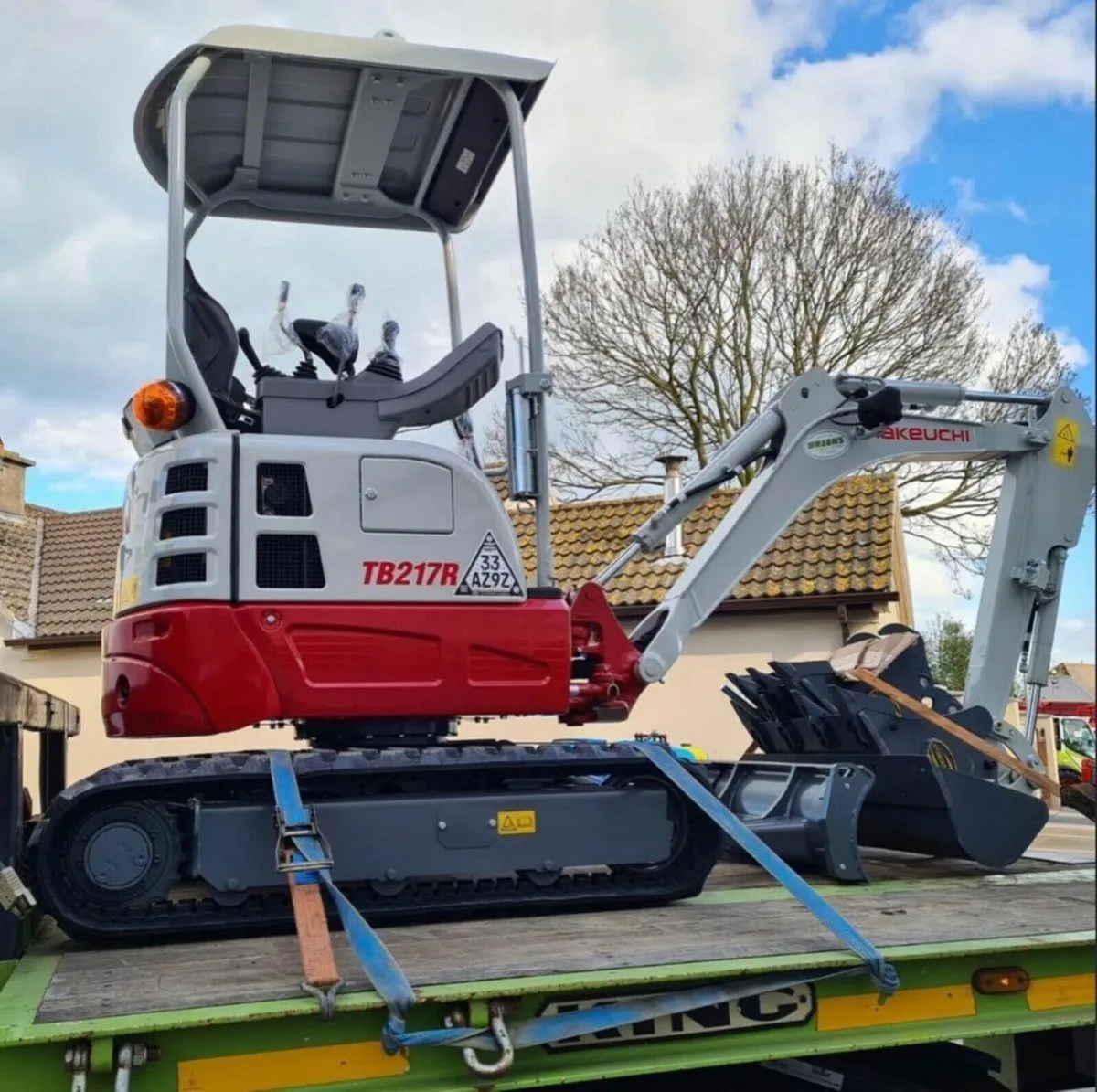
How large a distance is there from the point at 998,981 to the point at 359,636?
2.20 metres

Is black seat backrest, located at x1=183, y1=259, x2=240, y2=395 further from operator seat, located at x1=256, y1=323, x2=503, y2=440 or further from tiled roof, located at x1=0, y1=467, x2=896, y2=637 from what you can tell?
tiled roof, located at x1=0, y1=467, x2=896, y2=637

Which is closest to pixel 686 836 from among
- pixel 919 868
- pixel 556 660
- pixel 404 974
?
pixel 556 660

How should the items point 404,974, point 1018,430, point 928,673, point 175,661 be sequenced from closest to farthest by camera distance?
point 404,974, point 175,661, point 928,673, point 1018,430

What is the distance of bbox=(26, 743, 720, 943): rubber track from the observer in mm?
3727

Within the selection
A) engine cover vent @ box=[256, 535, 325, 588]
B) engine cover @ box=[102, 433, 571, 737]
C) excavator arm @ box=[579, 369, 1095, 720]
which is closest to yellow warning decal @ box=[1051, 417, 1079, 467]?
excavator arm @ box=[579, 369, 1095, 720]

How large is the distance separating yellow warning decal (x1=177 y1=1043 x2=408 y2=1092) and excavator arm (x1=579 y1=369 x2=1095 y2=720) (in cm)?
307

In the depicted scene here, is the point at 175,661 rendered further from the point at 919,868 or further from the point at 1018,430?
the point at 1018,430

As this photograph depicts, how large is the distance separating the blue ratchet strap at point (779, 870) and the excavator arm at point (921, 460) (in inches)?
54.5

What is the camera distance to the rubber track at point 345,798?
373 cm

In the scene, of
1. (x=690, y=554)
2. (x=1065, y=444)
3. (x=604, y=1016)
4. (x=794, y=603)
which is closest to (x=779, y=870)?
(x=604, y=1016)

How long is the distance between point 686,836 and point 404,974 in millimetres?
1708

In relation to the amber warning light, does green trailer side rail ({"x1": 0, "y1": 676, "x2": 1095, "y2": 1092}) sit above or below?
below

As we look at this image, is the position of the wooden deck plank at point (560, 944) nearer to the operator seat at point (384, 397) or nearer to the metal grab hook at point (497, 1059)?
the metal grab hook at point (497, 1059)

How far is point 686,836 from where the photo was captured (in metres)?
4.36
